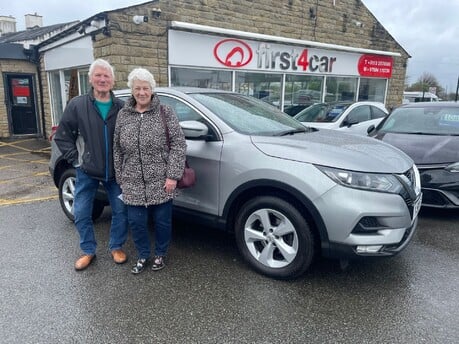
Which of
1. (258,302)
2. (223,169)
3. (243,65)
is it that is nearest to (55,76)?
(243,65)

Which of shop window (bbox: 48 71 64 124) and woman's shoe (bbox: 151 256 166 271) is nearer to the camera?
woman's shoe (bbox: 151 256 166 271)

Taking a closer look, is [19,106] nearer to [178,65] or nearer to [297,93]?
[178,65]

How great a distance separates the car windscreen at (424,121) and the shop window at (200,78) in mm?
4678

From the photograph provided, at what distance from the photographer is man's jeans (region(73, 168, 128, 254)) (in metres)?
3.32

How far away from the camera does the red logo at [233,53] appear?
9.05m

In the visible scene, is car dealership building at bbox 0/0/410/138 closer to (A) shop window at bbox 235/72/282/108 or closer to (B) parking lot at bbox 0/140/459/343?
(A) shop window at bbox 235/72/282/108

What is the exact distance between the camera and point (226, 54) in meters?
9.20

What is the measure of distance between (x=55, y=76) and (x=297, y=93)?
7323mm

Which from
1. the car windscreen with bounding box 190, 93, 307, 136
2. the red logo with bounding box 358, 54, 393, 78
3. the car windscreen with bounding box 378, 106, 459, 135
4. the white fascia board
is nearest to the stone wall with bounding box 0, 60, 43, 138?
the white fascia board

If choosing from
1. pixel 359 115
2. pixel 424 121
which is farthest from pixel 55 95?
pixel 424 121

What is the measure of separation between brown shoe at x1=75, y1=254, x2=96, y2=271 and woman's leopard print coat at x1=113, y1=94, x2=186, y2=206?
80 cm

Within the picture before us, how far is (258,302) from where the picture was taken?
2750 millimetres

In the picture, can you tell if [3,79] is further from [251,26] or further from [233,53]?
[251,26]

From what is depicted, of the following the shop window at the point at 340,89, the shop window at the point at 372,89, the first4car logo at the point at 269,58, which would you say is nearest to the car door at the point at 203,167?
the first4car logo at the point at 269,58
